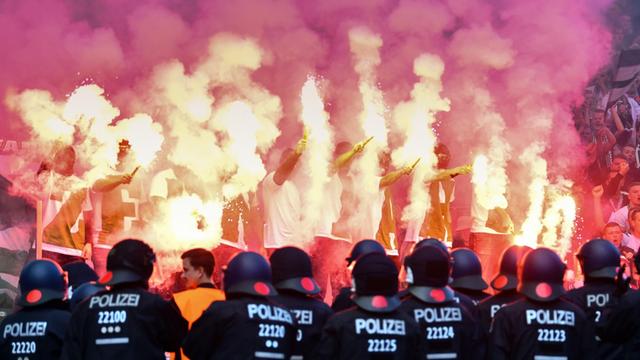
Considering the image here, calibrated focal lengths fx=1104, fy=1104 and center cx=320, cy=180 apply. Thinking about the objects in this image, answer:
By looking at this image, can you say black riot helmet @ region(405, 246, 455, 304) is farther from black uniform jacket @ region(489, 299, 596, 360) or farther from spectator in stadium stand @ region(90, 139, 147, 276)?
spectator in stadium stand @ region(90, 139, 147, 276)

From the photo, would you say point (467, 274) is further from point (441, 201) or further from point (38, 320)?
point (441, 201)

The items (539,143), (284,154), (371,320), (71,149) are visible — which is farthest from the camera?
(539,143)

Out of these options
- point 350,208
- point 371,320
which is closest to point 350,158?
point 350,208

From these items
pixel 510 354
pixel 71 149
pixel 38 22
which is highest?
pixel 38 22

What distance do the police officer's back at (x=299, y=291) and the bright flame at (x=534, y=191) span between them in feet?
29.5

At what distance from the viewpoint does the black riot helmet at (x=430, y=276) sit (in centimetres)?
648

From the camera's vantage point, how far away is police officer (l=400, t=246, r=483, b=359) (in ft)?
21.1

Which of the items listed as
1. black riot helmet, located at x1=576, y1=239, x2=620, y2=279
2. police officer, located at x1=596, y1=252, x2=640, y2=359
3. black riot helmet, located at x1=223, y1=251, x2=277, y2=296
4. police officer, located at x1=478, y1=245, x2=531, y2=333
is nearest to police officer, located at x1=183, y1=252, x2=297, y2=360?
black riot helmet, located at x1=223, y1=251, x2=277, y2=296

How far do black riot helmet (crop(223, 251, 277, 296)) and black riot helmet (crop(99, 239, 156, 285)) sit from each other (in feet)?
1.70

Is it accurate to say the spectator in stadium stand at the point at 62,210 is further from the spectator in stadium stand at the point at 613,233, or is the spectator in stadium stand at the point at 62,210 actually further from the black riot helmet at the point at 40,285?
the spectator in stadium stand at the point at 613,233

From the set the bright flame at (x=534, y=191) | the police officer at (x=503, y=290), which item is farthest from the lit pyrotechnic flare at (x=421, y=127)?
the police officer at (x=503, y=290)

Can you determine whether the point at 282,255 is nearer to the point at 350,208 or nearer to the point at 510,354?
the point at 510,354

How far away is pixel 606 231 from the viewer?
15656 millimetres

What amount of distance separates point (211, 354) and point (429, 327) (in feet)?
4.19
